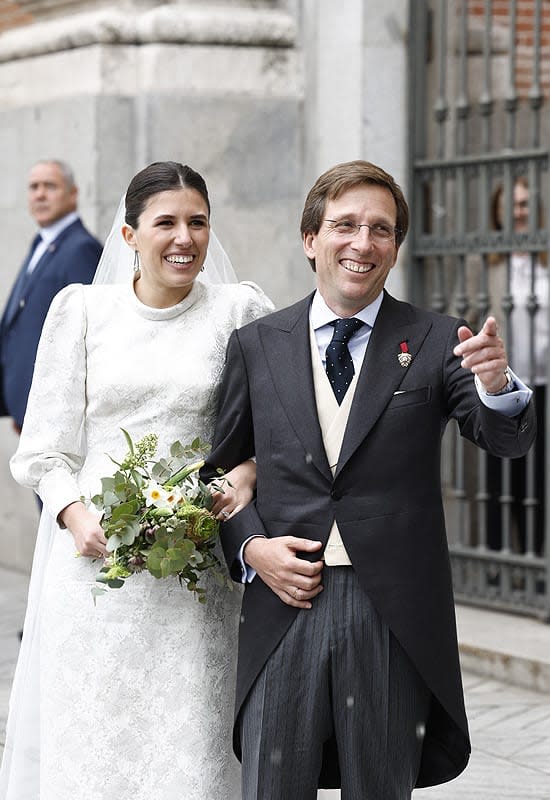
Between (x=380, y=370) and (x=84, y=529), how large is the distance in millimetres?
827

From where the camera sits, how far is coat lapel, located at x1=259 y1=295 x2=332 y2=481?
324cm

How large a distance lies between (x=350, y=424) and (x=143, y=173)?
0.91 metres

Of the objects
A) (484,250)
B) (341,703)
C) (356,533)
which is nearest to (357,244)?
(356,533)

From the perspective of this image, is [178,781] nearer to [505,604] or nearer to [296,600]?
[296,600]

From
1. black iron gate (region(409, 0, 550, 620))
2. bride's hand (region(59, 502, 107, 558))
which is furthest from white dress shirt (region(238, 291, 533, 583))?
black iron gate (region(409, 0, 550, 620))

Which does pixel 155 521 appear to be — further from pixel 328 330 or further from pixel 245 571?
pixel 328 330

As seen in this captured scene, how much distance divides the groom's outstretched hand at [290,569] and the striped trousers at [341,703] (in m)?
0.04

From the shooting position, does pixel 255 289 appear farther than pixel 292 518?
Yes

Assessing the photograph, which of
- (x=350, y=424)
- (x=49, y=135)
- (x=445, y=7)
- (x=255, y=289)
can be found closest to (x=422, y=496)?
(x=350, y=424)

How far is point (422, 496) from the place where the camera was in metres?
3.25

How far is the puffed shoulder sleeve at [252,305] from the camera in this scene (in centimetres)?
380

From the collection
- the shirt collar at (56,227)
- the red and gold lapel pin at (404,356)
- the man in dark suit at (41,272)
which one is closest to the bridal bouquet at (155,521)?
the red and gold lapel pin at (404,356)

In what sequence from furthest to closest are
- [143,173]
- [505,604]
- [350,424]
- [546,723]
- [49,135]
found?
[49,135] < [505,604] < [546,723] < [143,173] < [350,424]

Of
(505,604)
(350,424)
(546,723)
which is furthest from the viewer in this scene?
(505,604)
